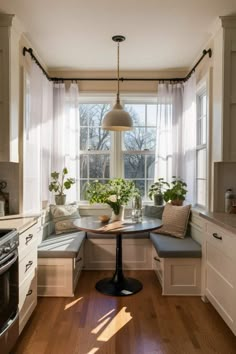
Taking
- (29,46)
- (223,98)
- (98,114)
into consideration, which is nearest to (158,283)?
(223,98)

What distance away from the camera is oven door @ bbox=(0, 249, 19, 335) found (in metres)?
1.76

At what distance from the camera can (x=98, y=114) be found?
4.15 m

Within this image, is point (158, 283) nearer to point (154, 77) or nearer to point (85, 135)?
point (85, 135)

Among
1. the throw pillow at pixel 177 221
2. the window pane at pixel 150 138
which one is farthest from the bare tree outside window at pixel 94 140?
the throw pillow at pixel 177 221

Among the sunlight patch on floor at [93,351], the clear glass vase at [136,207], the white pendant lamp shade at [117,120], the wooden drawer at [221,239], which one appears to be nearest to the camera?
the sunlight patch on floor at [93,351]

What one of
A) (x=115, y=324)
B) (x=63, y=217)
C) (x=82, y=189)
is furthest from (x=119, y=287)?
(x=82, y=189)

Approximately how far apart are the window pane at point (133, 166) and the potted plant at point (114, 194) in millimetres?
1106

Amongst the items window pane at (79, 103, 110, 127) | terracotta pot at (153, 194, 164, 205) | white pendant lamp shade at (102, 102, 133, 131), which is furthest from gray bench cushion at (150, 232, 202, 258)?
window pane at (79, 103, 110, 127)

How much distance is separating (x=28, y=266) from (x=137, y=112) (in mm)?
2739

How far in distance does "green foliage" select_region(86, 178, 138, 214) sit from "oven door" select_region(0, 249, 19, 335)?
1125 mm

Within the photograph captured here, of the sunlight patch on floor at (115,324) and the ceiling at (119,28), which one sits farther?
the ceiling at (119,28)

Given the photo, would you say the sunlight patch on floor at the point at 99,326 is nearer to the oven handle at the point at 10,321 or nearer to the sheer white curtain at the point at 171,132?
the oven handle at the point at 10,321

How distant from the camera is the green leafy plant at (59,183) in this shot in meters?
3.67

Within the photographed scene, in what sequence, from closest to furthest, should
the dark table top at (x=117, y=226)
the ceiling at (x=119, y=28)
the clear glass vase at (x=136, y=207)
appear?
the ceiling at (x=119, y=28) → the dark table top at (x=117, y=226) → the clear glass vase at (x=136, y=207)
